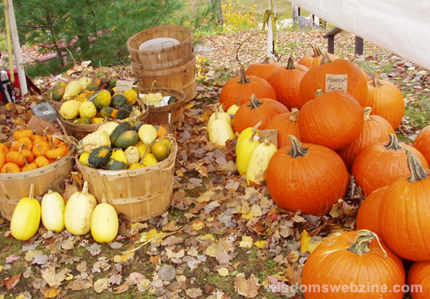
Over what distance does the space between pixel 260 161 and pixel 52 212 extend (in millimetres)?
2015

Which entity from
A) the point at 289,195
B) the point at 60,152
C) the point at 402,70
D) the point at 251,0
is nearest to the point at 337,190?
the point at 289,195

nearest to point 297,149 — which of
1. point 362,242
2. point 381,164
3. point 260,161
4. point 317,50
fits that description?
point 260,161

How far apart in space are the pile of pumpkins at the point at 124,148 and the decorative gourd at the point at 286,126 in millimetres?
1148

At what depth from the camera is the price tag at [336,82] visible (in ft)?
11.8

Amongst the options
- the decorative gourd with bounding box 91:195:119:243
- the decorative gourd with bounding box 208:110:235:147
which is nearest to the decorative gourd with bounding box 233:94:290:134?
the decorative gourd with bounding box 208:110:235:147

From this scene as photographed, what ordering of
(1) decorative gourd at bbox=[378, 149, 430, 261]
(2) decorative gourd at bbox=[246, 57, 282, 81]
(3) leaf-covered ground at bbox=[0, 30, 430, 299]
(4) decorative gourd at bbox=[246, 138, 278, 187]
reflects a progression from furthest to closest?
(2) decorative gourd at bbox=[246, 57, 282, 81], (4) decorative gourd at bbox=[246, 138, 278, 187], (3) leaf-covered ground at bbox=[0, 30, 430, 299], (1) decorative gourd at bbox=[378, 149, 430, 261]

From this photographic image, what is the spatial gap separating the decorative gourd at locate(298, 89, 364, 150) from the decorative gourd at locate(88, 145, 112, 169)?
183 centimetres

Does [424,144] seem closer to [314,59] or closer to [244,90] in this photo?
[244,90]

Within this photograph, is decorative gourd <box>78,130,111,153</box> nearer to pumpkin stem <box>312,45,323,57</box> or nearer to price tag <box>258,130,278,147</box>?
price tag <box>258,130,278,147</box>

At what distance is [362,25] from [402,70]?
4422mm

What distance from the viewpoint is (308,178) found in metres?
3.02

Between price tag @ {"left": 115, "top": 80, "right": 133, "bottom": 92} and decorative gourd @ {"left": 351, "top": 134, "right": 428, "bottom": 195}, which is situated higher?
price tag @ {"left": 115, "top": 80, "right": 133, "bottom": 92}

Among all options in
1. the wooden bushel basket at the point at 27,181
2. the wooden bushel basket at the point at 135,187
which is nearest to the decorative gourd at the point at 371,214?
the wooden bushel basket at the point at 135,187

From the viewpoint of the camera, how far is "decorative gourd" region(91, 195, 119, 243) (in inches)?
125
